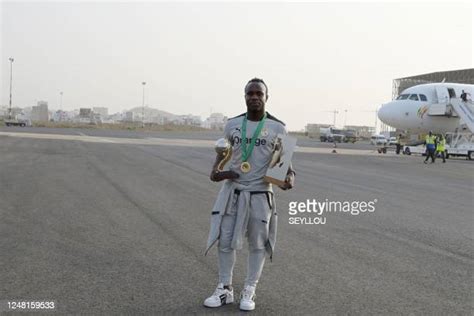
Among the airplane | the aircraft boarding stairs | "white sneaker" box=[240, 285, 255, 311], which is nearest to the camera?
"white sneaker" box=[240, 285, 255, 311]

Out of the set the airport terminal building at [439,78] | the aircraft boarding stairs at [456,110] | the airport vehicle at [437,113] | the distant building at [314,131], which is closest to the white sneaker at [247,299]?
the aircraft boarding stairs at [456,110]

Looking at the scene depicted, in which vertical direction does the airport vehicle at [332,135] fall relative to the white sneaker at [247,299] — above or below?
above

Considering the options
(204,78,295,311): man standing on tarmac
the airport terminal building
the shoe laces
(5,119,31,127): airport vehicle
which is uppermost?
the airport terminal building

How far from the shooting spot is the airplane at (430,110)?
108 feet

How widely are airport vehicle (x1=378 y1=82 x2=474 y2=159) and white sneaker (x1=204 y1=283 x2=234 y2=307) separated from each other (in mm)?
30834

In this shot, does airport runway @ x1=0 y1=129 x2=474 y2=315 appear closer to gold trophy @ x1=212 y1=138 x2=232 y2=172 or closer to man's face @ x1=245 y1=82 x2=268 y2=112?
gold trophy @ x1=212 y1=138 x2=232 y2=172

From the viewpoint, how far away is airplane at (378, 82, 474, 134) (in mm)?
32844

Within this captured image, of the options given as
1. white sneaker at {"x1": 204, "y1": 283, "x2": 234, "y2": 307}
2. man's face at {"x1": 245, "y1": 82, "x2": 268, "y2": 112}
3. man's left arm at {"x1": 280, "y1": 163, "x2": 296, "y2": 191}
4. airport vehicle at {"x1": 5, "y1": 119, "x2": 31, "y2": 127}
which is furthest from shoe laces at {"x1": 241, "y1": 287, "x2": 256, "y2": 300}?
airport vehicle at {"x1": 5, "y1": 119, "x2": 31, "y2": 127}

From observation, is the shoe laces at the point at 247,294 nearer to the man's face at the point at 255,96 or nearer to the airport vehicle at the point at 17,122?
the man's face at the point at 255,96

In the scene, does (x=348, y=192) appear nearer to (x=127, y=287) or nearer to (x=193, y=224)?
(x=193, y=224)

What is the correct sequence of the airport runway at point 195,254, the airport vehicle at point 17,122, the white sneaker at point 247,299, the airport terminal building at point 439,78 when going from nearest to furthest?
the white sneaker at point 247,299
the airport runway at point 195,254
the airport terminal building at point 439,78
the airport vehicle at point 17,122

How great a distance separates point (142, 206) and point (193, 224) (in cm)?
191

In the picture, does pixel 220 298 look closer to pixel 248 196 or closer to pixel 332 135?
pixel 248 196

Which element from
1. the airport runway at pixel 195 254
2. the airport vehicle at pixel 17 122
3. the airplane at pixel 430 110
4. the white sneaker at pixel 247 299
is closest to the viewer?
the white sneaker at pixel 247 299
